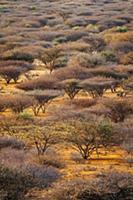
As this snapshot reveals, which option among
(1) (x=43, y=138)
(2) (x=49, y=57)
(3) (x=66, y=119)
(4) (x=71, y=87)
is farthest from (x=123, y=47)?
(1) (x=43, y=138)

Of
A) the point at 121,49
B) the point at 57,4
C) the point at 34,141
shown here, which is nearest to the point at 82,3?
the point at 57,4

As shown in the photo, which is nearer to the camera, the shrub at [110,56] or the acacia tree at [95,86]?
the acacia tree at [95,86]

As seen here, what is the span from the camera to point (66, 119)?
840 inches

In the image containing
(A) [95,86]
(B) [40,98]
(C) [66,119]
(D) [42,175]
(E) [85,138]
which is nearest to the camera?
(D) [42,175]

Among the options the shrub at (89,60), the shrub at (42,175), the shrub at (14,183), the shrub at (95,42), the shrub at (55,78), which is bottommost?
the shrub at (95,42)

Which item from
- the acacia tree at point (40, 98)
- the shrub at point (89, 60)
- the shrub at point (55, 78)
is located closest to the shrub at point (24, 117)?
the acacia tree at point (40, 98)

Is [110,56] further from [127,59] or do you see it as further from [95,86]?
[95,86]

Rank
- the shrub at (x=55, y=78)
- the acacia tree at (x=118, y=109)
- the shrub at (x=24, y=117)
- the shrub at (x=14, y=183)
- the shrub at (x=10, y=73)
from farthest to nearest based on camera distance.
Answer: the shrub at (x=10, y=73), the shrub at (x=55, y=78), the acacia tree at (x=118, y=109), the shrub at (x=24, y=117), the shrub at (x=14, y=183)

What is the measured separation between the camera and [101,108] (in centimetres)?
2256

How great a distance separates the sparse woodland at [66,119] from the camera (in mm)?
12852

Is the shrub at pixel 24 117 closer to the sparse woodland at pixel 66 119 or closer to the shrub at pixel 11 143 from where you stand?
the sparse woodland at pixel 66 119

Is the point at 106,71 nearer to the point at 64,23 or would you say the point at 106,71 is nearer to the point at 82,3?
the point at 64,23

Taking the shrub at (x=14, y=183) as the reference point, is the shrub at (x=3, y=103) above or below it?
below

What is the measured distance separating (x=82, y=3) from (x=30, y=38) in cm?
3727
